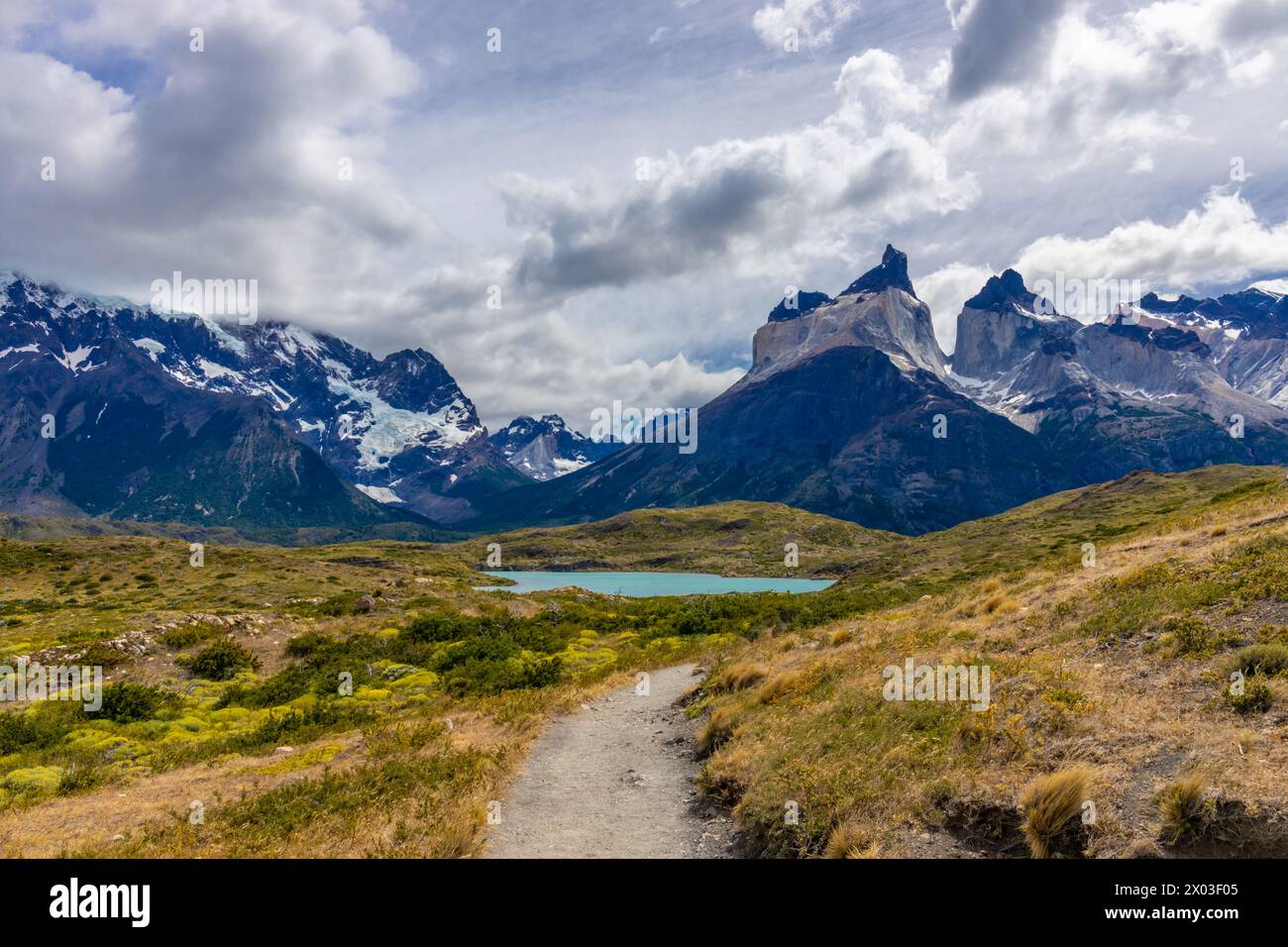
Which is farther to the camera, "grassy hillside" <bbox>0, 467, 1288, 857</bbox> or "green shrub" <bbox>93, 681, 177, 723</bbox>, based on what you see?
"green shrub" <bbox>93, 681, 177, 723</bbox>

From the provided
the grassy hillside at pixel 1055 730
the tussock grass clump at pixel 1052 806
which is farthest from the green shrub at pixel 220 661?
the tussock grass clump at pixel 1052 806

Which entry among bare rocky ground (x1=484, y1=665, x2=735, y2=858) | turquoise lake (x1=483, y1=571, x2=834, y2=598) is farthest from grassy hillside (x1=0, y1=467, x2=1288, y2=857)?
turquoise lake (x1=483, y1=571, x2=834, y2=598)

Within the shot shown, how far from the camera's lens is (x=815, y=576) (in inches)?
7269

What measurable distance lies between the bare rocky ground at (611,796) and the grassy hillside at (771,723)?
82 cm

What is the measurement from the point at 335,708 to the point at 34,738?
9392mm

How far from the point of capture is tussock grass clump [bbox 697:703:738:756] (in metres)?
19.3

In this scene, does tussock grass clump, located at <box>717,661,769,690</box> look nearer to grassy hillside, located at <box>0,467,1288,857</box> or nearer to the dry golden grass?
grassy hillside, located at <box>0,467,1288,857</box>

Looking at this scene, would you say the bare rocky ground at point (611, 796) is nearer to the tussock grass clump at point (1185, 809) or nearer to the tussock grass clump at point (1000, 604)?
the tussock grass clump at point (1185, 809)

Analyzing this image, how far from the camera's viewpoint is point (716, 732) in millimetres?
19609

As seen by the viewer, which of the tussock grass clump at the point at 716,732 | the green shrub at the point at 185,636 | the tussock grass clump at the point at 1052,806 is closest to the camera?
the tussock grass clump at the point at 1052,806

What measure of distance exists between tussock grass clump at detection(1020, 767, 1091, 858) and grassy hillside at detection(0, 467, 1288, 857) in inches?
8.7

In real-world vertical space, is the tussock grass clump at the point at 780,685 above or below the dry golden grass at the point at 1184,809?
below

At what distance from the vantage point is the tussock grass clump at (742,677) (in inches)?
943
